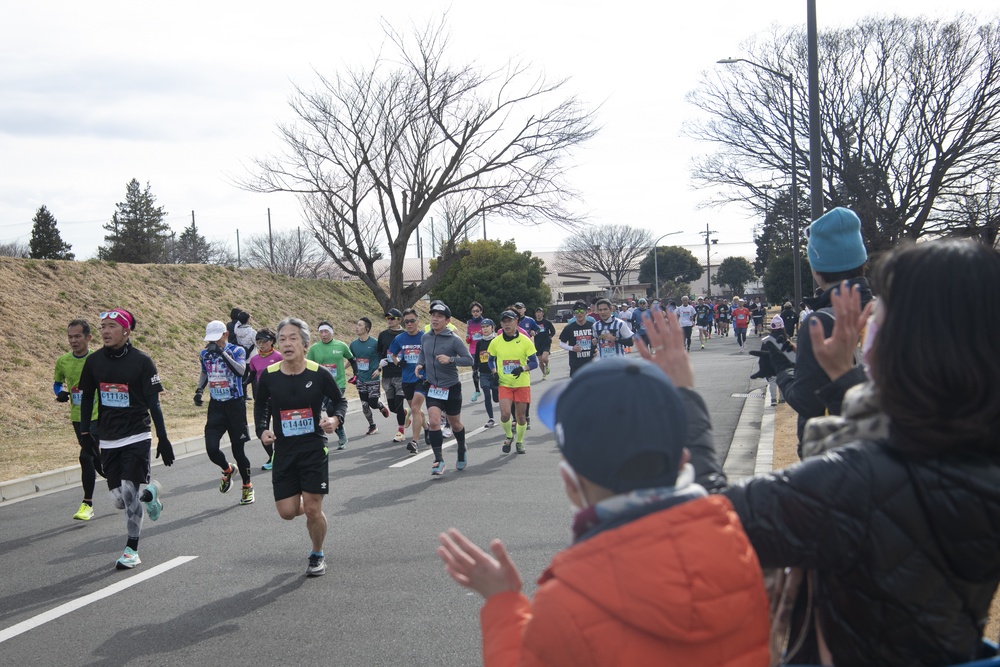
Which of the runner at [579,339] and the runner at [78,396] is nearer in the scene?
the runner at [78,396]

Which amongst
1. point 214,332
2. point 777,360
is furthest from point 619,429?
point 214,332

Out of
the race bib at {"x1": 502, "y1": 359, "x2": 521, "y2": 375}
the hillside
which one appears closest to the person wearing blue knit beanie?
the race bib at {"x1": 502, "y1": 359, "x2": 521, "y2": 375}

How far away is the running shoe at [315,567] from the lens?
6125 millimetres

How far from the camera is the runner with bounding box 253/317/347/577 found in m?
6.25

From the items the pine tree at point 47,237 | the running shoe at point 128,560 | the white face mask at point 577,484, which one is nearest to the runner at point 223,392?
the running shoe at point 128,560

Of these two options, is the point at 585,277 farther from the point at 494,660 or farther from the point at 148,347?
the point at 494,660

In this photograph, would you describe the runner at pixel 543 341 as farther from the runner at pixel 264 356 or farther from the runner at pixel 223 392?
the runner at pixel 223 392

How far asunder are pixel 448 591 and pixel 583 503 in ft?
13.9

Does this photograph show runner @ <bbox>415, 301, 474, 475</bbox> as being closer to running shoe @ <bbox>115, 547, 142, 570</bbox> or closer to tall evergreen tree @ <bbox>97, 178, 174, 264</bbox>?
running shoe @ <bbox>115, 547, 142, 570</bbox>

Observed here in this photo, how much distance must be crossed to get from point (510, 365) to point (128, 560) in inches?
236

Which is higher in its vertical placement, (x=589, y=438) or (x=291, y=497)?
(x=589, y=438)

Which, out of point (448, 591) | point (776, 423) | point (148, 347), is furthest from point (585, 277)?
point (448, 591)

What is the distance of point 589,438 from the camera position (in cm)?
159

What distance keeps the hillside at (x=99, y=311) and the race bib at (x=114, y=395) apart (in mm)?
4819
